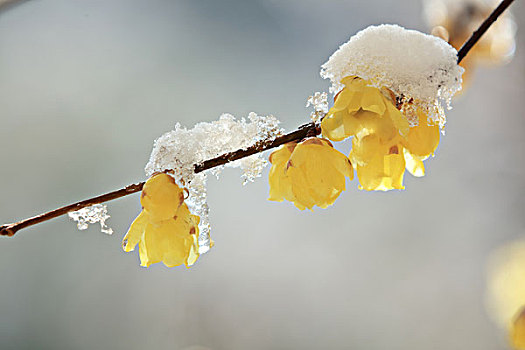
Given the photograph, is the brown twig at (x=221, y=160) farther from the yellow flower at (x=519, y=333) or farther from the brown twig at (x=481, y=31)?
the yellow flower at (x=519, y=333)

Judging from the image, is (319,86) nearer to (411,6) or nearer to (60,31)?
(411,6)

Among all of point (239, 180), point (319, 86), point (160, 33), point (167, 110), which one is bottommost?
point (239, 180)

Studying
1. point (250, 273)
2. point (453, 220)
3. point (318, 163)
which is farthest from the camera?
point (250, 273)

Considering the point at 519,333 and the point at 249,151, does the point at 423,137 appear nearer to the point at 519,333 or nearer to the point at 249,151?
the point at 249,151

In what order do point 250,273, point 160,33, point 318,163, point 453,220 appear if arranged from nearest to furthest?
point 318,163 < point 453,220 < point 250,273 < point 160,33

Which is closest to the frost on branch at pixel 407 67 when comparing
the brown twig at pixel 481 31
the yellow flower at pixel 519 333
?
the brown twig at pixel 481 31

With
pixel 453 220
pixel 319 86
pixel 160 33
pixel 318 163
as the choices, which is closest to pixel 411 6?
pixel 319 86
